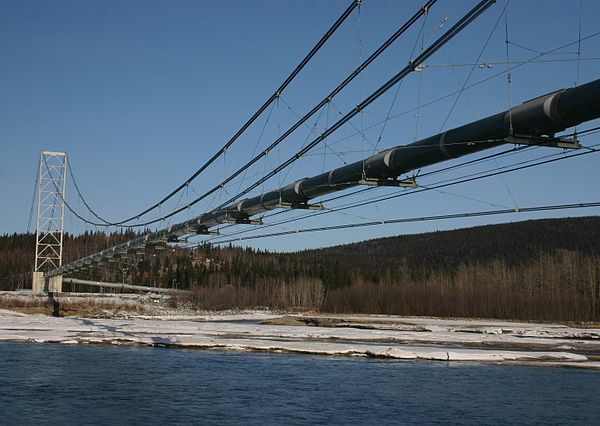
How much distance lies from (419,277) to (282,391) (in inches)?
4257

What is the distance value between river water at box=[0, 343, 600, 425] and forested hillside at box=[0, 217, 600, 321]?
33763mm

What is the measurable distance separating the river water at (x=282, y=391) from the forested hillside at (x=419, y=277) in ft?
111

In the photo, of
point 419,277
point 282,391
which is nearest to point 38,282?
point 419,277

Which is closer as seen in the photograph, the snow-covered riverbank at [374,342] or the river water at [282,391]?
the river water at [282,391]

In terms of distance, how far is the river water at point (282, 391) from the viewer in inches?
596

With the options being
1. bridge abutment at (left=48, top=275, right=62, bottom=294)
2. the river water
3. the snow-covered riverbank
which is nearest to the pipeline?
the river water

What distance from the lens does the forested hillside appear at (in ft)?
243

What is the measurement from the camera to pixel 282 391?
61.6 ft

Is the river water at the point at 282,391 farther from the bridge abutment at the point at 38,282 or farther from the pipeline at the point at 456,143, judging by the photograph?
the bridge abutment at the point at 38,282

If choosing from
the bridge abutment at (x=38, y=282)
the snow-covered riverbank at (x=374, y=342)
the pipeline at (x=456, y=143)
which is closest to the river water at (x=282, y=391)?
the snow-covered riverbank at (x=374, y=342)

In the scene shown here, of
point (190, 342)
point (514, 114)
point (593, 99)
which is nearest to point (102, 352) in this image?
point (190, 342)

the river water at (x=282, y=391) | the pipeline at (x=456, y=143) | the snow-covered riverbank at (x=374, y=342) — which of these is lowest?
the river water at (x=282, y=391)

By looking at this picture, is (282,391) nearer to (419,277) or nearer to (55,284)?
(55,284)

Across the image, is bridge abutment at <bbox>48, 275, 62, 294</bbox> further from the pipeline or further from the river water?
the river water
